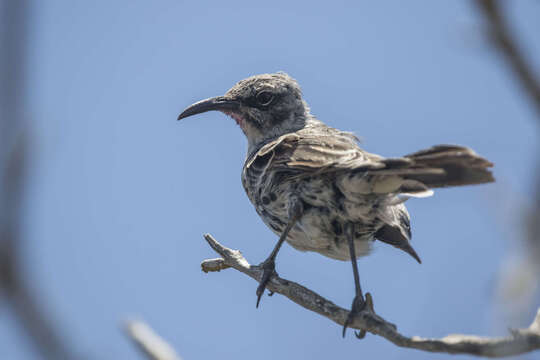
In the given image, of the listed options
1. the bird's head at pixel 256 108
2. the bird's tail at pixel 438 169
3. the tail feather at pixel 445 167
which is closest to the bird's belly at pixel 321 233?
the bird's tail at pixel 438 169

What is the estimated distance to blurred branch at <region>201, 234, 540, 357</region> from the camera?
9.52 feet

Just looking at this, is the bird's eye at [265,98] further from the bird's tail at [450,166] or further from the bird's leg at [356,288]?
the bird's tail at [450,166]

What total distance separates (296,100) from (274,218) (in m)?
Result: 2.22

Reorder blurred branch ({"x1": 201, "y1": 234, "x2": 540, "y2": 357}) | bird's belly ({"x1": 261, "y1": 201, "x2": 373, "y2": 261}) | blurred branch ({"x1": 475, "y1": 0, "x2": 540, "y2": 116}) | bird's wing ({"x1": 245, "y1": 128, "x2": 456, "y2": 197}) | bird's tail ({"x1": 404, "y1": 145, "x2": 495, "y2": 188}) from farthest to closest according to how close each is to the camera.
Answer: bird's belly ({"x1": 261, "y1": 201, "x2": 373, "y2": 261})
bird's wing ({"x1": 245, "y1": 128, "x2": 456, "y2": 197})
bird's tail ({"x1": 404, "y1": 145, "x2": 495, "y2": 188})
blurred branch ({"x1": 201, "y1": 234, "x2": 540, "y2": 357})
blurred branch ({"x1": 475, "y1": 0, "x2": 540, "y2": 116})

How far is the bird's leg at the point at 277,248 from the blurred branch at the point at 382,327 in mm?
54

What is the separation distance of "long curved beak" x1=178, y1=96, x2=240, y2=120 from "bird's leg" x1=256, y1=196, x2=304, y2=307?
2.23 metres

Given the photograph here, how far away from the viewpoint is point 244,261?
5.27 m

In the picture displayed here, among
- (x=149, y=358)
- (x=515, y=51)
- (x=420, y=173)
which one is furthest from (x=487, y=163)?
(x=515, y=51)

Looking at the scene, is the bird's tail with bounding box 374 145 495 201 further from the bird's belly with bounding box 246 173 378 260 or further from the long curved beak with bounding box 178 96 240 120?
the long curved beak with bounding box 178 96 240 120

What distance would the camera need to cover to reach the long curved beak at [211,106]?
23.5ft

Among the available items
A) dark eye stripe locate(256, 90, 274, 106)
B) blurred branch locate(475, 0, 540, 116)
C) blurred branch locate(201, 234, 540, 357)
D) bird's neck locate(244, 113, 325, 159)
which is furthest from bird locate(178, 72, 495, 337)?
blurred branch locate(475, 0, 540, 116)

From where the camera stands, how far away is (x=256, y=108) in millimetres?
7195

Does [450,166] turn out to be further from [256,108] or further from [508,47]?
[256,108]

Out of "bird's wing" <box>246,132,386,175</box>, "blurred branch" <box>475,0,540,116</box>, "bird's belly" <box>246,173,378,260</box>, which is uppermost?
"blurred branch" <box>475,0,540,116</box>
